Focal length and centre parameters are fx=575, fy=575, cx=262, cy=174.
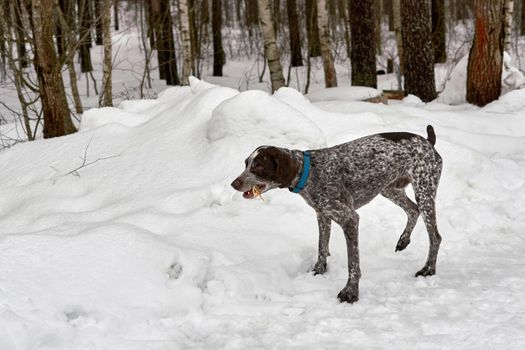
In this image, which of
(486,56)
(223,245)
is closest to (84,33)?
(486,56)

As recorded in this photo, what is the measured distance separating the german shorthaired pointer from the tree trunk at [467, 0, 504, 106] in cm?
602

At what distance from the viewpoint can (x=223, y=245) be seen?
17.0 ft

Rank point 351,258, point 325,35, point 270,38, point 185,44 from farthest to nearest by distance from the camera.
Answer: point 185,44 < point 325,35 < point 270,38 < point 351,258

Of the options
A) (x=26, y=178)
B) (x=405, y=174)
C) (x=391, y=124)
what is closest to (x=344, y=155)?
(x=405, y=174)

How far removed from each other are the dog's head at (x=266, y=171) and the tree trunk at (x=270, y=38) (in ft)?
25.8

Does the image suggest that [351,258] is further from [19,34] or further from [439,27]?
[439,27]

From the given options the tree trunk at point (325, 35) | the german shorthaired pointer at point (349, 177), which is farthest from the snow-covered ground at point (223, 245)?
the tree trunk at point (325, 35)

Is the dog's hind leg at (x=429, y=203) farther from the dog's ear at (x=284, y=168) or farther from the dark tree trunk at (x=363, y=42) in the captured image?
the dark tree trunk at (x=363, y=42)

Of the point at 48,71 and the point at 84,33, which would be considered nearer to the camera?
the point at 48,71

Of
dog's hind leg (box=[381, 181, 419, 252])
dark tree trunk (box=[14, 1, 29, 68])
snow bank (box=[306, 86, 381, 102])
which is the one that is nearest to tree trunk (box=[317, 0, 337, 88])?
snow bank (box=[306, 86, 381, 102])

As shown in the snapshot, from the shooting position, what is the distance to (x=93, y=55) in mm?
28062

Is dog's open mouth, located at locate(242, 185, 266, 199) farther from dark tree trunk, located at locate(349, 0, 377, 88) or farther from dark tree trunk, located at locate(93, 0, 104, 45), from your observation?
dark tree trunk, located at locate(93, 0, 104, 45)

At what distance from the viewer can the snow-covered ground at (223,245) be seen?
3801mm

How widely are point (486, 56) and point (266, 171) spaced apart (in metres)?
7.58
